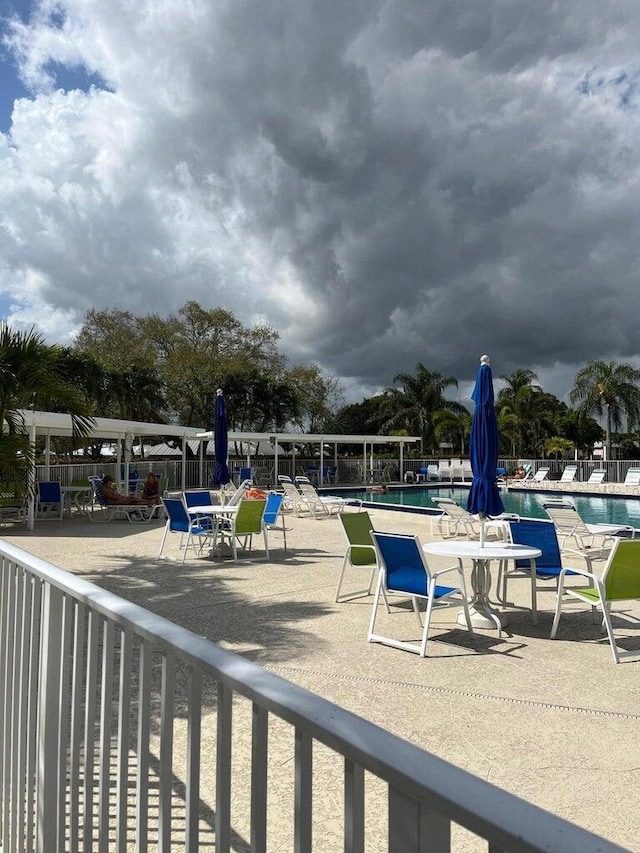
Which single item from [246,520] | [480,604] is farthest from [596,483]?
[480,604]

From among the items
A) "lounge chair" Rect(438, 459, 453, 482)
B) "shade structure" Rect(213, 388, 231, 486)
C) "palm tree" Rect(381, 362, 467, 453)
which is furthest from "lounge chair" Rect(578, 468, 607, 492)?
"shade structure" Rect(213, 388, 231, 486)

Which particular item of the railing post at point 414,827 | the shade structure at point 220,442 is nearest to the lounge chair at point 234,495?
the shade structure at point 220,442

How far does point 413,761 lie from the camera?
0.82 metres

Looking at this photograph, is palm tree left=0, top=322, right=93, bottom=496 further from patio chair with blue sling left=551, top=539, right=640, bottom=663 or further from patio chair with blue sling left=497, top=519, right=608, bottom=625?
patio chair with blue sling left=551, top=539, right=640, bottom=663

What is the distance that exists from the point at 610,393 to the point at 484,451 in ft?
116

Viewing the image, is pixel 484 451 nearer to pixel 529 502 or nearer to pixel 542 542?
pixel 542 542

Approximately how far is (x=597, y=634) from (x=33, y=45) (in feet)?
34.0

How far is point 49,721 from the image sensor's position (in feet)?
6.20

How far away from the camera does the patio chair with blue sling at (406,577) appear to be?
5.04 metres

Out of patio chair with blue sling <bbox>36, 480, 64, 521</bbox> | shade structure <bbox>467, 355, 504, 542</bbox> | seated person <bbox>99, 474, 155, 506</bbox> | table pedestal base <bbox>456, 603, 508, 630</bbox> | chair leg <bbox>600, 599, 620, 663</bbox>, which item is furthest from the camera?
patio chair with blue sling <bbox>36, 480, 64, 521</bbox>

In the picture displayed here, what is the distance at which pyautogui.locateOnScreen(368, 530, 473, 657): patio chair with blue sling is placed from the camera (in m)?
5.04

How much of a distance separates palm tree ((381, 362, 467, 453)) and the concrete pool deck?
3462 centimetres

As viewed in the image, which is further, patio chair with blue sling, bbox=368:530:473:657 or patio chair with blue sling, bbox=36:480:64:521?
patio chair with blue sling, bbox=36:480:64:521

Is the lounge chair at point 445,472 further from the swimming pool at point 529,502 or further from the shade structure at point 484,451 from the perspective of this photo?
the shade structure at point 484,451
